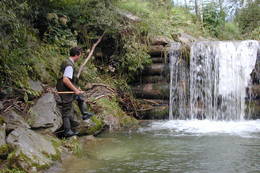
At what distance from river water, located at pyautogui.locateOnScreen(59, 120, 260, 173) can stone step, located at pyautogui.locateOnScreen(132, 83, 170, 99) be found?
1967 mm

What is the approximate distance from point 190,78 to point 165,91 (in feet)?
3.13

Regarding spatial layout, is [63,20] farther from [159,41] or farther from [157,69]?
[157,69]

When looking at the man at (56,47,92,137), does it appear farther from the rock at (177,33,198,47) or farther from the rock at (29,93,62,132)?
the rock at (177,33,198,47)

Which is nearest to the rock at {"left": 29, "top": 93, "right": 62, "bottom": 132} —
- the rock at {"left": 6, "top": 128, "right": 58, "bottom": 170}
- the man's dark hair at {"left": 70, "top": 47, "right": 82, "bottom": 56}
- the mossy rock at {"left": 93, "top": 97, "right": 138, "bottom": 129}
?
the rock at {"left": 6, "top": 128, "right": 58, "bottom": 170}

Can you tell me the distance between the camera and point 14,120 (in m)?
7.12

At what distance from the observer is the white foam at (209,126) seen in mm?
9664

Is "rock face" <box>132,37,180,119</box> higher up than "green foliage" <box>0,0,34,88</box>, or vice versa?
"green foliage" <box>0,0,34,88</box>

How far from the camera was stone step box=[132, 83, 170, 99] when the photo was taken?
12.2 meters

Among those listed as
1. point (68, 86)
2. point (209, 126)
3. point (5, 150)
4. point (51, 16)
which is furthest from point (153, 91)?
point (5, 150)

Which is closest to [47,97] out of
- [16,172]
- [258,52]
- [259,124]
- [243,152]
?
[16,172]

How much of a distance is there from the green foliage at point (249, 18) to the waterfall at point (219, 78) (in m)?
6.35

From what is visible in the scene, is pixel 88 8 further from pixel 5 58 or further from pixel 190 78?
pixel 5 58

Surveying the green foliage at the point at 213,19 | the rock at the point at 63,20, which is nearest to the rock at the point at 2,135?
the rock at the point at 63,20

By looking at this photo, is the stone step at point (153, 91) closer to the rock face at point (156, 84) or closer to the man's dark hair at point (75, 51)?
the rock face at point (156, 84)
